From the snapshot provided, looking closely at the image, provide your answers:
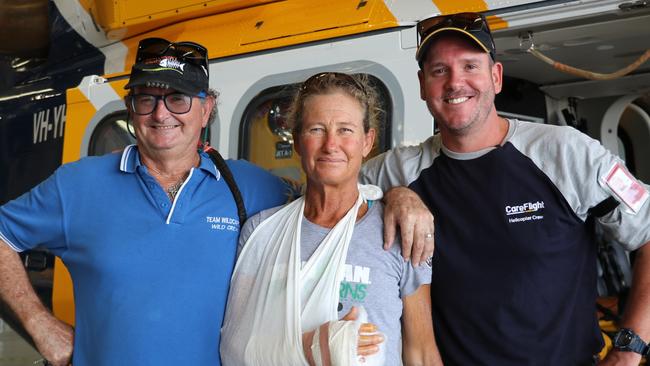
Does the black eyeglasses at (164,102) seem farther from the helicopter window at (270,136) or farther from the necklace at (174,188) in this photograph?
the helicopter window at (270,136)

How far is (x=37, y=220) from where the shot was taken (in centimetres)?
209

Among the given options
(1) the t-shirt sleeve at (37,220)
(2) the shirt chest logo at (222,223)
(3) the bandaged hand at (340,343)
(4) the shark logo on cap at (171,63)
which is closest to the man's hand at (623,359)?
(3) the bandaged hand at (340,343)

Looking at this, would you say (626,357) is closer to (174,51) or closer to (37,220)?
(174,51)

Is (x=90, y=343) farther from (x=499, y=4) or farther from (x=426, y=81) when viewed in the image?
(x=499, y=4)

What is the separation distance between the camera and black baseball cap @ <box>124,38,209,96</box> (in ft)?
6.81

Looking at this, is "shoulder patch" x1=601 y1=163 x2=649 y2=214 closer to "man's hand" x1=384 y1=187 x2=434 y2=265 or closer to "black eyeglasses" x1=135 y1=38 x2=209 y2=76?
"man's hand" x1=384 y1=187 x2=434 y2=265

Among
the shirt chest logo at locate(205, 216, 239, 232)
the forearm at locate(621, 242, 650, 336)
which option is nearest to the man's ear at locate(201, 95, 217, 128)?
the shirt chest logo at locate(205, 216, 239, 232)

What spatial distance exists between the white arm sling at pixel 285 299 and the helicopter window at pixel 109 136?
1981mm

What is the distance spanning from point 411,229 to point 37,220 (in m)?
1.07

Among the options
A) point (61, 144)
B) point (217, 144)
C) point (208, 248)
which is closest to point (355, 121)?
point (208, 248)

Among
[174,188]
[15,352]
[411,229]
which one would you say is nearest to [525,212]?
[411,229]

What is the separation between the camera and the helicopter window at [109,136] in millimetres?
3688

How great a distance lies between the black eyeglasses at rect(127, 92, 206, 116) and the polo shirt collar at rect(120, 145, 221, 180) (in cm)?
13

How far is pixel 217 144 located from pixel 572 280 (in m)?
1.80
